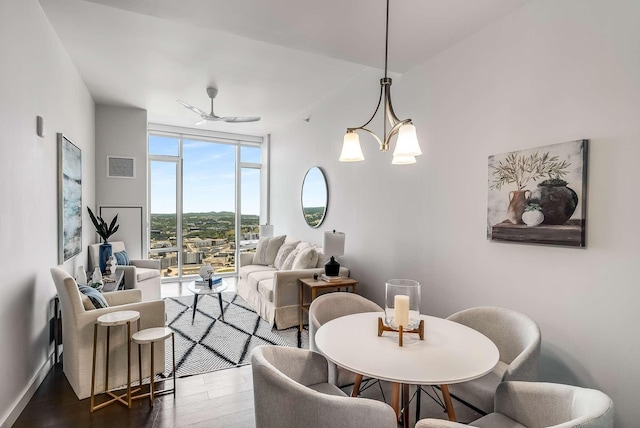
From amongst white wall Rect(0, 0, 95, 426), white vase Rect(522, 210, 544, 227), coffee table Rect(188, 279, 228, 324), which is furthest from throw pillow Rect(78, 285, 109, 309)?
white vase Rect(522, 210, 544, 227)

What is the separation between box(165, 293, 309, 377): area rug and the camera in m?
3.02

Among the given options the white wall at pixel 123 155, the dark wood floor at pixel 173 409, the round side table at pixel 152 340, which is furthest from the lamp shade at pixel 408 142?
the white wall at pixel 123 155

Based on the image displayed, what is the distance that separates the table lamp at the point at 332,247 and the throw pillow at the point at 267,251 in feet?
5.82

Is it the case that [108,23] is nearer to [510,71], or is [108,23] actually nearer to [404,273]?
[510,71]

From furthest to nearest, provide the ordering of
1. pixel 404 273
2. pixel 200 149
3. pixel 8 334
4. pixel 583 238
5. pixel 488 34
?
1. pixel 200 149
2. pixel 404 273
3. pixel 488 34
4. pixel 8 334
5. pixel 583 238

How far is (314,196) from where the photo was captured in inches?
199

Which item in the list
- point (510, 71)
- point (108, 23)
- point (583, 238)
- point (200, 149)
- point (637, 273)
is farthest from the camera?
point (200, 149)

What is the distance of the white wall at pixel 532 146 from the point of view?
5.82ft

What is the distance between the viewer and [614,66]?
5.92 feet

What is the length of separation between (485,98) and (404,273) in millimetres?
1750

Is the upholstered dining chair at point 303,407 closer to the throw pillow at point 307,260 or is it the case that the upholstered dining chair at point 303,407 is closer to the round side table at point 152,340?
the round side table at point 152,340

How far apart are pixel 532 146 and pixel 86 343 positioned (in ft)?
11.3

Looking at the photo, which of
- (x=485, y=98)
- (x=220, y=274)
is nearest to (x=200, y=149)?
(x=220, y=274)

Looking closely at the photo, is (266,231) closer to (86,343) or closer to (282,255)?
(282,255)
